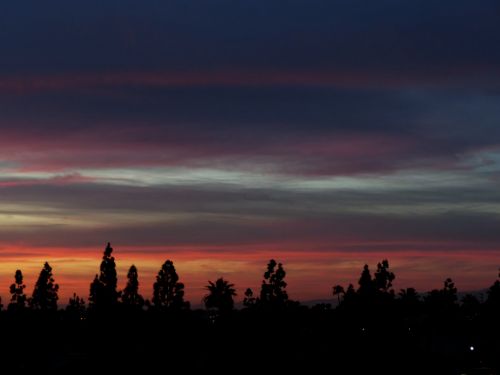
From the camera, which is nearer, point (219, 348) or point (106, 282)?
point (219, 348)

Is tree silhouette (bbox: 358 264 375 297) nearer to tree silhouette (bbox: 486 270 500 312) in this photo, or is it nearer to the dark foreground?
tree silhouette (bbox: 486 270 500 312)

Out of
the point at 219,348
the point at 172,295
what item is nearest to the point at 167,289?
the point at 172,295

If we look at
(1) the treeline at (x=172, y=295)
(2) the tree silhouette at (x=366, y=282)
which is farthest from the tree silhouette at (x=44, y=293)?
(2) the tree silhouette at (x=366, y=282)

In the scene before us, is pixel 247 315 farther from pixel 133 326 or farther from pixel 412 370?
pixel 412 370

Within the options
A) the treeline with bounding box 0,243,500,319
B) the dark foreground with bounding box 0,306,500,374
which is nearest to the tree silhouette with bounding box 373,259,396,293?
the treeline with bounding box 0,243,500,319

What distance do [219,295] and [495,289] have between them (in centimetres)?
5178

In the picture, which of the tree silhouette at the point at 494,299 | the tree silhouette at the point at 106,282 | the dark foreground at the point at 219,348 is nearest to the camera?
the dark foreground at the point at 219,348

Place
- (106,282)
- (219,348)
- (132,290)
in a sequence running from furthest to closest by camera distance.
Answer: (132,290)
(106,282)
(219,348)

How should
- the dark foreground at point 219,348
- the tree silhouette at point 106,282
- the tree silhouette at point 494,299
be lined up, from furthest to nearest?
1. the tree silhouette at point 494,299
2. the tree silhouette at point 106,282
3. the dark foreground at point 219,348

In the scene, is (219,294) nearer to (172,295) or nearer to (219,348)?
(172,295)

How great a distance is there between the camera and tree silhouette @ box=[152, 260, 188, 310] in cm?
14188

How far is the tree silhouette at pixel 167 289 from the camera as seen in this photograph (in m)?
142

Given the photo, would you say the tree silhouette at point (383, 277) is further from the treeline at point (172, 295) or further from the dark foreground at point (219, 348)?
the dark foreground at point (219, 348)

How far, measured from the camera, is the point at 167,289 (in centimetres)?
14288
